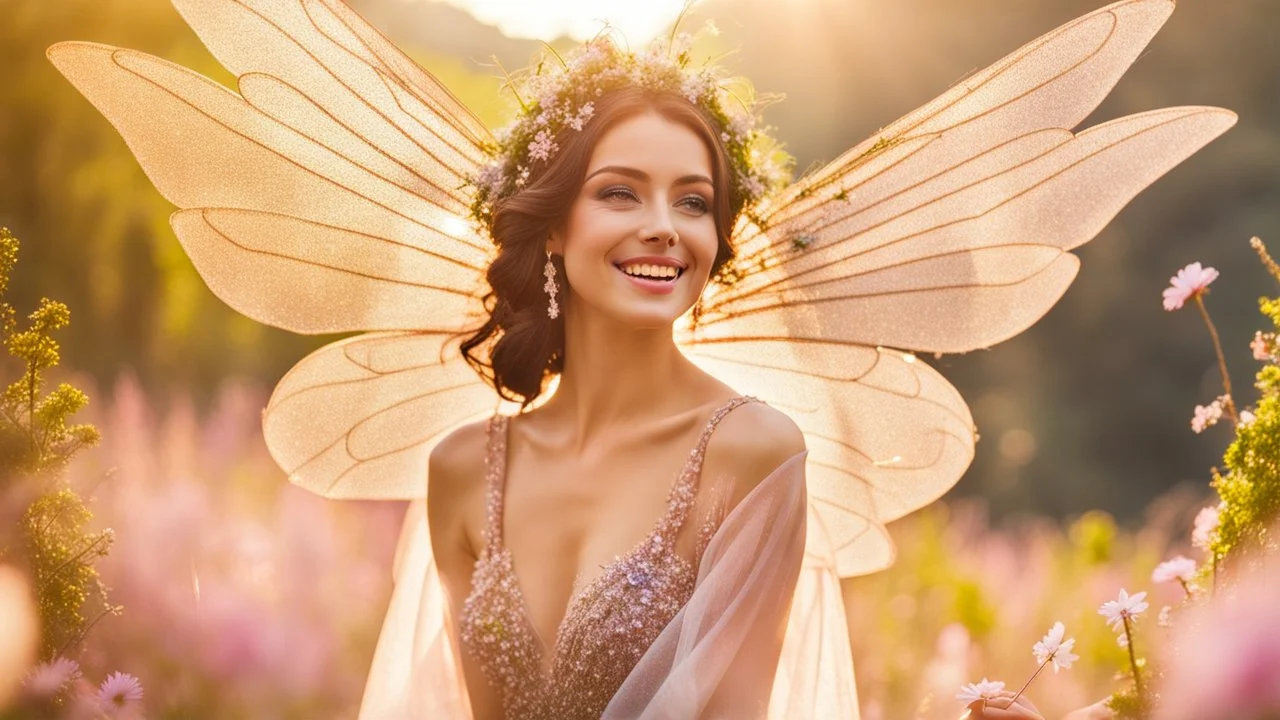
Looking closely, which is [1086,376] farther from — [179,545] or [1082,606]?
[179,545]

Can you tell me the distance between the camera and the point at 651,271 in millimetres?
2258

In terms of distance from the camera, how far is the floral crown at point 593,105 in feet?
7.81

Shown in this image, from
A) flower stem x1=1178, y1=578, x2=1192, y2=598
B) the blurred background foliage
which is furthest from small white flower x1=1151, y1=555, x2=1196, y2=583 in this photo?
the blurred background foliage

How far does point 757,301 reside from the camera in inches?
102

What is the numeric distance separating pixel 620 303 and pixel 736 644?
68cm

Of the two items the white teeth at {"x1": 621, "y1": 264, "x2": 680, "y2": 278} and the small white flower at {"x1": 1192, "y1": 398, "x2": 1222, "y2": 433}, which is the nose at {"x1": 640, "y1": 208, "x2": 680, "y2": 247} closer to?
the white teeth at {"x1": 621, "y1": 264, "x2": 680, "y2": 278}

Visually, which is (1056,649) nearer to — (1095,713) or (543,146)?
(1095,713)

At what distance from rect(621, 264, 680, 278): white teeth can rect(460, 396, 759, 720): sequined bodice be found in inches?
11.8

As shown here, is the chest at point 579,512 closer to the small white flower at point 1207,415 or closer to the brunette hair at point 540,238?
the brunette hair at point 540,238

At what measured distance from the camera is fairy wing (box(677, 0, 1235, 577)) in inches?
87.4

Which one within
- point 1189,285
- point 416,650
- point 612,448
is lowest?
point 416,650

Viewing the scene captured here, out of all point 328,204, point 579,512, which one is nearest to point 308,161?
point 328,204

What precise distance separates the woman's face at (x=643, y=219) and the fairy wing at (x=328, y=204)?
0.41 meters

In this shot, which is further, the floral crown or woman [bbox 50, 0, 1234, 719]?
the floral crown
